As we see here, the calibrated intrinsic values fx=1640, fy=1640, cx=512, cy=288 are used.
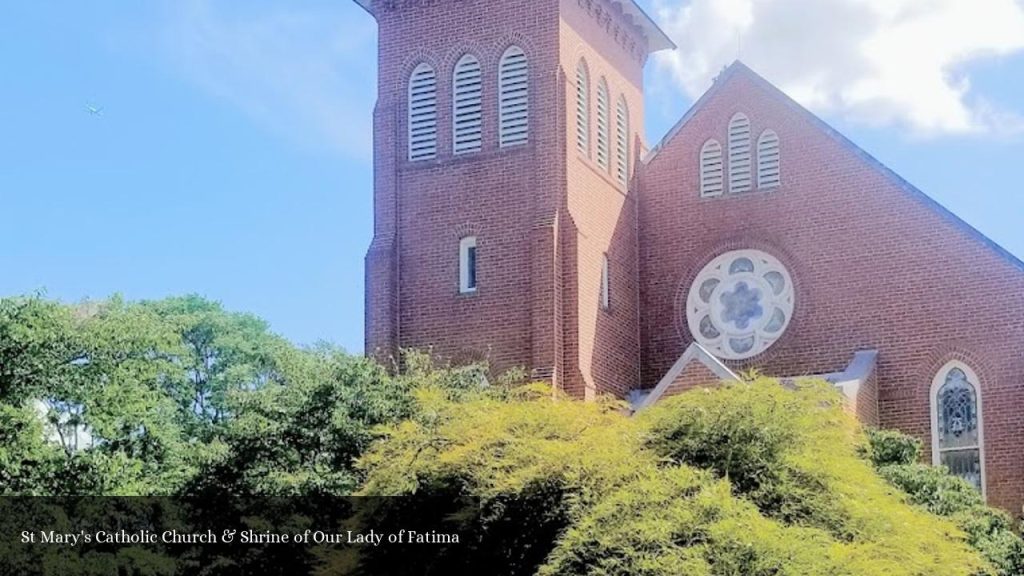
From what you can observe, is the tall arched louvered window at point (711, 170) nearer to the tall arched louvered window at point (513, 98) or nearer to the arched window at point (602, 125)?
the arched window at point (602, 125)

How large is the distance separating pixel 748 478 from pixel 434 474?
4.39 meters

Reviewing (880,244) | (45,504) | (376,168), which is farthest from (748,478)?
(376,168)

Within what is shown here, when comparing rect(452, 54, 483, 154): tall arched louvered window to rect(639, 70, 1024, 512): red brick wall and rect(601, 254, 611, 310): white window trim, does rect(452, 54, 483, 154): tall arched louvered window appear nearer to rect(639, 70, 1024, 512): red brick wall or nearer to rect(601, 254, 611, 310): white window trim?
rect(601, 254, 611, 310): white window trim

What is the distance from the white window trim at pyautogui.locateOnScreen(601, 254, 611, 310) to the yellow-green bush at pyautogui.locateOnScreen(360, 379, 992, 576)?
1151cm

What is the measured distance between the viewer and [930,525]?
64.2 feet

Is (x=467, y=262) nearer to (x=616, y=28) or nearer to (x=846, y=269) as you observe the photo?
(x=616, y=28)

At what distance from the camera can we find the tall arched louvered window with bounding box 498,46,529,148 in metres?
33.5

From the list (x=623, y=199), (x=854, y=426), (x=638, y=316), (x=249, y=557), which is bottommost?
(x=249, y=557)

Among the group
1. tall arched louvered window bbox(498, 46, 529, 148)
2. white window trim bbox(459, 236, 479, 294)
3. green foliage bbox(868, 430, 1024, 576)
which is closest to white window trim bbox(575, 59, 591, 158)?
tall arched louvered window bbox(498, 46, 529, 148)

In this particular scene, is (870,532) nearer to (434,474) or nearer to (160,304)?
(434,474)

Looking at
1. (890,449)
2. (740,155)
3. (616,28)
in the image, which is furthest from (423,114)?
(890,449)

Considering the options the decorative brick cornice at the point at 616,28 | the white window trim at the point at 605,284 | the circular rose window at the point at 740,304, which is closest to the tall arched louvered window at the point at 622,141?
the decorative brick cornice at the point at 616,28

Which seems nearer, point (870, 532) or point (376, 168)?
point (870, 532)

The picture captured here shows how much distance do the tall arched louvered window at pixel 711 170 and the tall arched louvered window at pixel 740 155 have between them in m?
0.23
